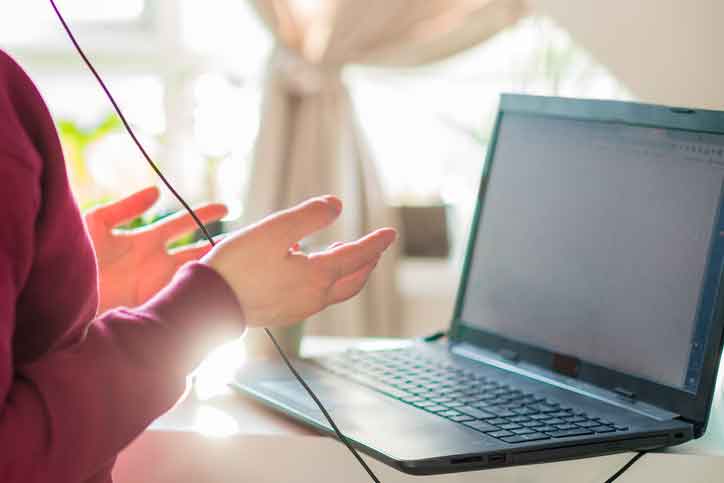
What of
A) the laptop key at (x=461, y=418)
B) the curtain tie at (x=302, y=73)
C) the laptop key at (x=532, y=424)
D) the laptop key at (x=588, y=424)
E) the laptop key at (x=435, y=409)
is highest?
the curtain tie at (x=302, y=73)

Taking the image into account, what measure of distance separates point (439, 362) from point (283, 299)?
37 centimetres

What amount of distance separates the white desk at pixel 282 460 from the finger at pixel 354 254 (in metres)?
0.17

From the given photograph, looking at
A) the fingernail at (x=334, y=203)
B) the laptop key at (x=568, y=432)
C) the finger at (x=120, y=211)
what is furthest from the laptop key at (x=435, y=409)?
the finger at (x=120, y=211)

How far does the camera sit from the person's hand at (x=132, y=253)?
1102mm

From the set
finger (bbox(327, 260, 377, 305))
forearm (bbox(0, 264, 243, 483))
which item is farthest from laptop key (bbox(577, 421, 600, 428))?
forearm (bbox(0, 264, 243, 483))

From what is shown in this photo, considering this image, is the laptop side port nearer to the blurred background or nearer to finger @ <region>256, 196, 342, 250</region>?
finger @ <region>256, 196, 342, 250</region>

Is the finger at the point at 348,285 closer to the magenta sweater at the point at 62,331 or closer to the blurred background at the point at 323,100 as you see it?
the magenta sweater at the point at 62,331

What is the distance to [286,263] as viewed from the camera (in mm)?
829

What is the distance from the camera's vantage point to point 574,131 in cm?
114

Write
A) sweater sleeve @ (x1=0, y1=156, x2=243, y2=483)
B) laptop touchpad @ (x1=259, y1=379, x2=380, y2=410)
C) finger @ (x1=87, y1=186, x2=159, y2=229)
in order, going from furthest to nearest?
finger @ (x1=87, y1=186, x2=159, y2=229), laptop touchpad @ (x1=259, y1=379, x2=380, y2=410), sweater sleeve @ (x1=0, y1=156, x2=243, y2=483)

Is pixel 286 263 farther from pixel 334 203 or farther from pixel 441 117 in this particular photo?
pixel 441 117

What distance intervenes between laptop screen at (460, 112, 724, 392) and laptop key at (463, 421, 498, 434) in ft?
0.58

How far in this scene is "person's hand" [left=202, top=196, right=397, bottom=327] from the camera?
0.81 m

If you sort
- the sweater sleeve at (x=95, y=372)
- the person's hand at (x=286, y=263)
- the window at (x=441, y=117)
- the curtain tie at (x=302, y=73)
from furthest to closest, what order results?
the window at (x=441, y=117) < the curtain tie at (x=302, y=73) < the person's hand at (x=286, y=263) < the sweater sleeve at (x=95, y=372)
